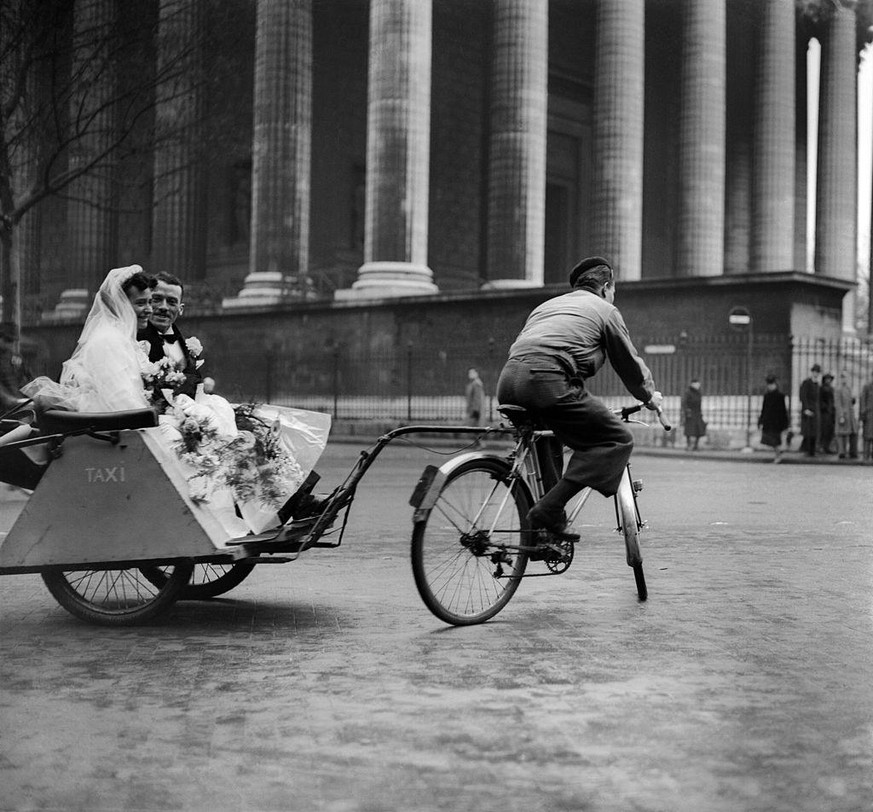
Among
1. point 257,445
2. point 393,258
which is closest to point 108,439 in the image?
point 257,445

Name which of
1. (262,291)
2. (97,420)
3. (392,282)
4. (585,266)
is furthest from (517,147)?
(97,420)

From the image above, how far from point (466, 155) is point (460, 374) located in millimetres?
12558

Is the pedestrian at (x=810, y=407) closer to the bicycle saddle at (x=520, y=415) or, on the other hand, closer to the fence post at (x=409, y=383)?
the fence post at (x=409, y=383)

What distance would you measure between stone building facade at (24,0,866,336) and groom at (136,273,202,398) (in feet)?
54.9

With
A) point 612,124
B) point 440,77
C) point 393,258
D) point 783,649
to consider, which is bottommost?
point 783,649

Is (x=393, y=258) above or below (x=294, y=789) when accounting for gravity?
above

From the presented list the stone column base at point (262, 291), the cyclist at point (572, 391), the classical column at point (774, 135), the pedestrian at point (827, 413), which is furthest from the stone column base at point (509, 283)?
the cyclist at point (572, 391)

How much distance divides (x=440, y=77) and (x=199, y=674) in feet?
116

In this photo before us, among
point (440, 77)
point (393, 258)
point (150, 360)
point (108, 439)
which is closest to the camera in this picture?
point (108, 439)

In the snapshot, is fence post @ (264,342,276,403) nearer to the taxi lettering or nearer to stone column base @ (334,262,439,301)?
stone column base @ (334,262,439,301)

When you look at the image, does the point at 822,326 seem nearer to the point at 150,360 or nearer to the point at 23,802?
the point at 150,360

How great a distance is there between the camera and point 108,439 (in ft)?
20.2

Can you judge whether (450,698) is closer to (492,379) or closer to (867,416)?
(867,416)

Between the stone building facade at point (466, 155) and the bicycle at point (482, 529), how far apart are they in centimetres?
1844
